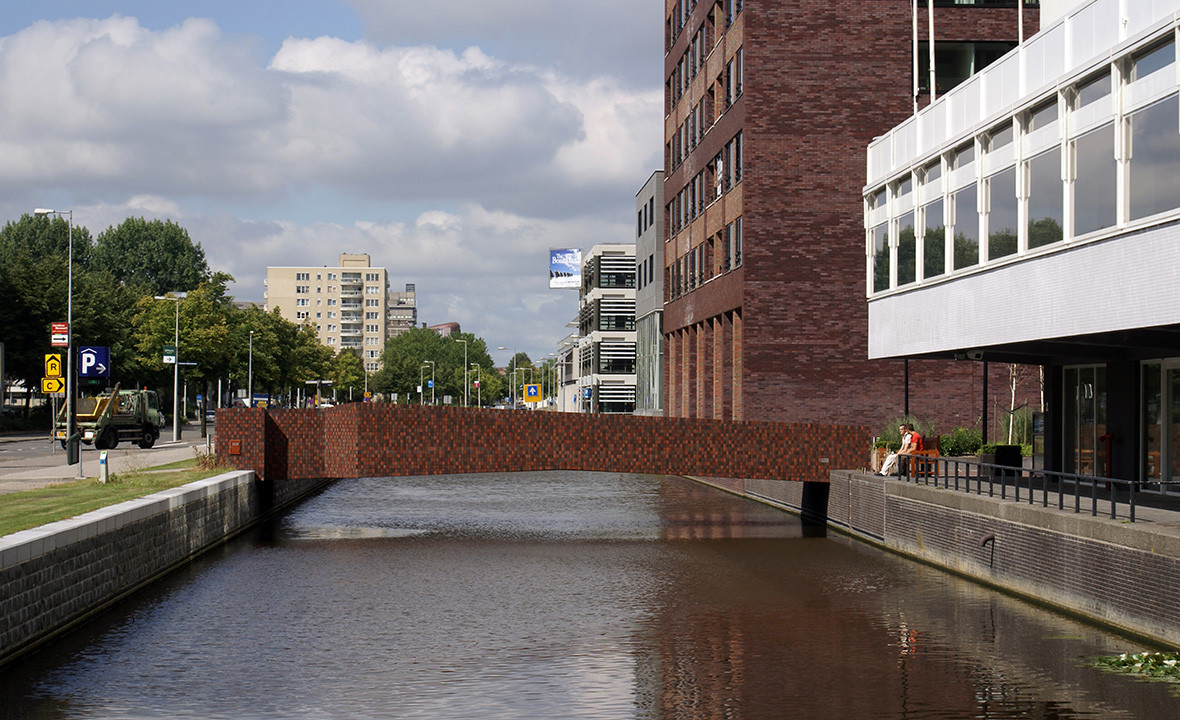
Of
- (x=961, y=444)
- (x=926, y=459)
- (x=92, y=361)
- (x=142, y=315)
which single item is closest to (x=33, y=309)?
(x=142, y=315)

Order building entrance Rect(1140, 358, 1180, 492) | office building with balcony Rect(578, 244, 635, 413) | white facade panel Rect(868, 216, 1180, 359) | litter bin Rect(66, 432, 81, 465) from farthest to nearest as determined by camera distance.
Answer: office building with balcony Rect(578, 244, 635, 413), litter bin Rect(66, 432, 81, 465), building entrance Rect(1140, 358, 1180, 492), white facade panel Rect(868, 216, 1180, 359)

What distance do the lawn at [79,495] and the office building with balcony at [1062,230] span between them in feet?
53.5

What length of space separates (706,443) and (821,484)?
4137 millimetres

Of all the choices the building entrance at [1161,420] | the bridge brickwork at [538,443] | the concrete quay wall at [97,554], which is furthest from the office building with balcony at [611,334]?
the building entrance at [1161,420]

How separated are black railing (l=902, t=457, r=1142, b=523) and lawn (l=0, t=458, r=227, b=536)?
48.5 feet

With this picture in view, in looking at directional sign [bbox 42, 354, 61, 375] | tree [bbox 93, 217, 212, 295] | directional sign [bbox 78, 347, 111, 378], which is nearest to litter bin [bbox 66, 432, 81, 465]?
directional sign [bbox 42, 354, 61, 375]

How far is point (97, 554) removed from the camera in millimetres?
19016

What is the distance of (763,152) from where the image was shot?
44531 millimetres

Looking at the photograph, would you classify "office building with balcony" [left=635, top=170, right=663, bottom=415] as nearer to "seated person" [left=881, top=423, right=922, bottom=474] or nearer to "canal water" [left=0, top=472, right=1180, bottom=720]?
"seated person" [left=881, top=423, right=922, bottom=474]

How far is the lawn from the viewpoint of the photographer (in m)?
20.4

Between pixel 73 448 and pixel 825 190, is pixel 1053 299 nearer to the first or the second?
pixel 825 190

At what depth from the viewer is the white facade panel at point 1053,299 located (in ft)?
62.5

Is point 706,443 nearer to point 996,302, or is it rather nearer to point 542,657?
point 996,302

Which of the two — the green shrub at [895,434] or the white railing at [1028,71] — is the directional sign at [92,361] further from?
the white railing at [1028,71]
